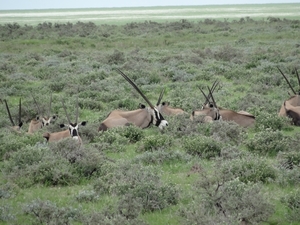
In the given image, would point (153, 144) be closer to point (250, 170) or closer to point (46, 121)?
point (250, 170)

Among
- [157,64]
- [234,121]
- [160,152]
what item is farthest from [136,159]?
[157,64]

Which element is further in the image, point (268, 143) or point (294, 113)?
point (294, 113)

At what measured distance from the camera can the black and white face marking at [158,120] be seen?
44.3 feet

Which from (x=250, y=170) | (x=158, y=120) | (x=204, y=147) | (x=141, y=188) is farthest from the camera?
(x=158, y=120)

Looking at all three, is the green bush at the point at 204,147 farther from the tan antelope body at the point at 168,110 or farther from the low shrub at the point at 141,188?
the tan antelope body at the point at 168,110

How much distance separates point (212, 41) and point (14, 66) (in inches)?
762

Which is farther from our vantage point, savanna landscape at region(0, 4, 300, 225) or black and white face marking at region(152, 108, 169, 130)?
black and white face marking at region(152, 108, 169, 130)

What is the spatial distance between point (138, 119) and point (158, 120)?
739 millimetres

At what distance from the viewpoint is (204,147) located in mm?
10891

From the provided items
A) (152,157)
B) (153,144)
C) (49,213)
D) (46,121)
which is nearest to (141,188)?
(49,213)

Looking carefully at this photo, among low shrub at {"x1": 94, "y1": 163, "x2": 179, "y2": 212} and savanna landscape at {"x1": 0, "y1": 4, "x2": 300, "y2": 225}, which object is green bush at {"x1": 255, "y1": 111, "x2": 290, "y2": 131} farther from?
low shrub at {"x1": 94, "y1": 163, "x2": 179, "y2": 212}

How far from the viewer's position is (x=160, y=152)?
10719 mm

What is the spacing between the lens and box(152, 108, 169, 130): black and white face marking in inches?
531

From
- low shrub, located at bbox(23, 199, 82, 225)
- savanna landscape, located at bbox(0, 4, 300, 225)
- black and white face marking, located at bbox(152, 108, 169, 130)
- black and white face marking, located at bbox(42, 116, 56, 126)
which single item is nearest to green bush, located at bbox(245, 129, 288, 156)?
savanna landscape, located at bbox(0, 4, 300, 225)
